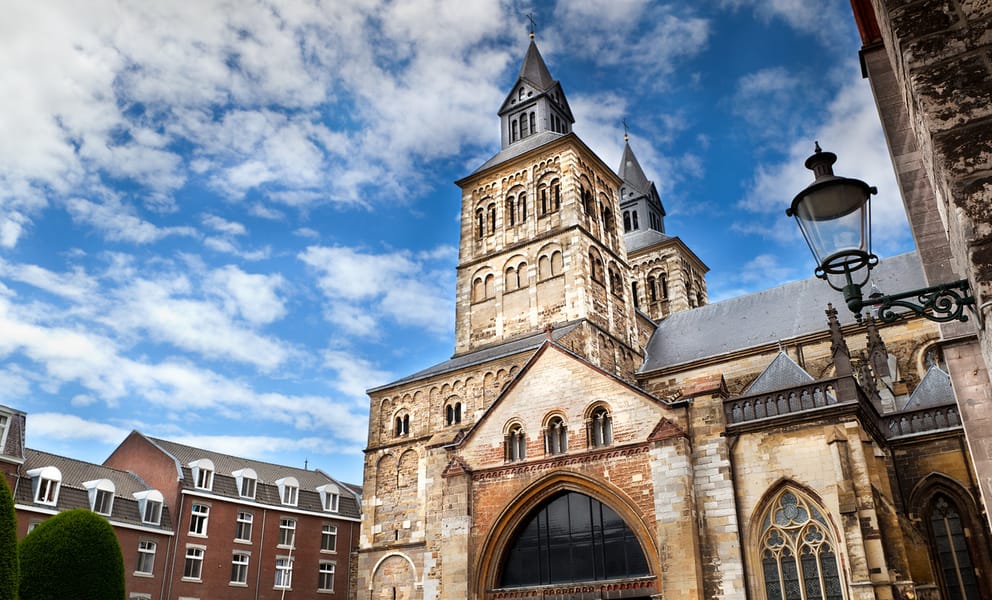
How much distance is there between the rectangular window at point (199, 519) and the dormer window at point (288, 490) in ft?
13.7

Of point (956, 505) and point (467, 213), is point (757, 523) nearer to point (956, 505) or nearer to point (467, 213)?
point (956, 505)

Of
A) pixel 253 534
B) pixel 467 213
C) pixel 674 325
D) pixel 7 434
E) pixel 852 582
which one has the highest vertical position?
pixel 467 213

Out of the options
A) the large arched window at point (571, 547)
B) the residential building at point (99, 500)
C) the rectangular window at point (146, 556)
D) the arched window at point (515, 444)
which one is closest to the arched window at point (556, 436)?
the arched window at point (515, 444)

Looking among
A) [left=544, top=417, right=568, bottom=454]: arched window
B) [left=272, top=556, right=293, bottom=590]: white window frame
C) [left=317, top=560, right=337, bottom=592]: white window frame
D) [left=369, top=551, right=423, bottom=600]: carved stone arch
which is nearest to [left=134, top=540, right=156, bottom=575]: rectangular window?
[left=272, top=556, right=293, bottom=590]: white window frame

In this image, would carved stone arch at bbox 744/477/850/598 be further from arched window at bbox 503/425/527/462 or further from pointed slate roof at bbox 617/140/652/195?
pointed slate roof at bbox 617/140/652/195

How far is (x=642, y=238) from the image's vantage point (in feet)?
157

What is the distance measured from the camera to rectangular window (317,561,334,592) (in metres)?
36.6

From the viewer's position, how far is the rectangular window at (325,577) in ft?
120

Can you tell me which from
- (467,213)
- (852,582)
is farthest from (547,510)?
(467,213)

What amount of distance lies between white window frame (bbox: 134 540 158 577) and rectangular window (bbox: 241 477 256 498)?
191 inches

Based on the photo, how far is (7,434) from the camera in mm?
28422

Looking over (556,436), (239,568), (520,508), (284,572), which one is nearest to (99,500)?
(239,568)

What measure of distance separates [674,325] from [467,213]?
37.6ft

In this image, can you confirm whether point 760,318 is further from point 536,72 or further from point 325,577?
point 325,577
